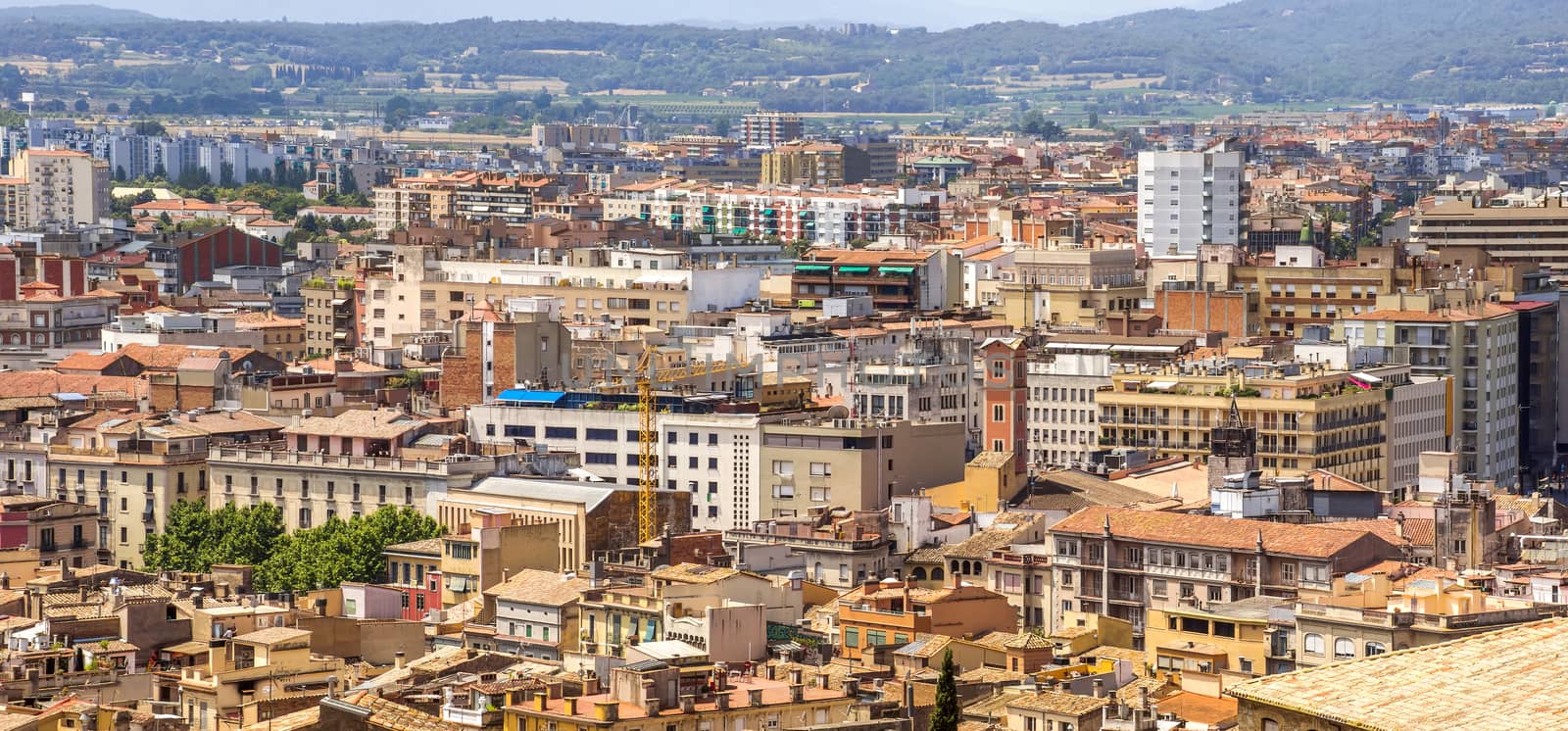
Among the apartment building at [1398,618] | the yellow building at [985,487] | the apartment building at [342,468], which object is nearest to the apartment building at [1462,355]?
the yellow building at [985,487]

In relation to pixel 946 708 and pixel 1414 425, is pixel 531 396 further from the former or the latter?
pixel 946 708

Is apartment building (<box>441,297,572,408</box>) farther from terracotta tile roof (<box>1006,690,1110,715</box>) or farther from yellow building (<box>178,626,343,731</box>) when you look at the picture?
terracotta tile roof (<box>1006,690,1110,715</box>)

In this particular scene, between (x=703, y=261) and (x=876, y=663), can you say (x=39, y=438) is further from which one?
(x=703, y=261)

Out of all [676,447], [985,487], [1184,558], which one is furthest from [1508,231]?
[1184,558]

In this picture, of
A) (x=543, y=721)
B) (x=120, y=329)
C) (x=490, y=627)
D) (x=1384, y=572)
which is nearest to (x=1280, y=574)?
(x=1384, y=572)

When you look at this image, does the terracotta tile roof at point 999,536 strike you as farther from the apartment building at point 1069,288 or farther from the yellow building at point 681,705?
the apartment building at point 1069,288

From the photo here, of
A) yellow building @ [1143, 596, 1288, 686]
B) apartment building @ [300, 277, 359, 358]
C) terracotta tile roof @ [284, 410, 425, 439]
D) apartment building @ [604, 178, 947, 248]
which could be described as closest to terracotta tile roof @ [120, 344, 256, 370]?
terracotta tile roof @ [284, 410, 425, 439]
